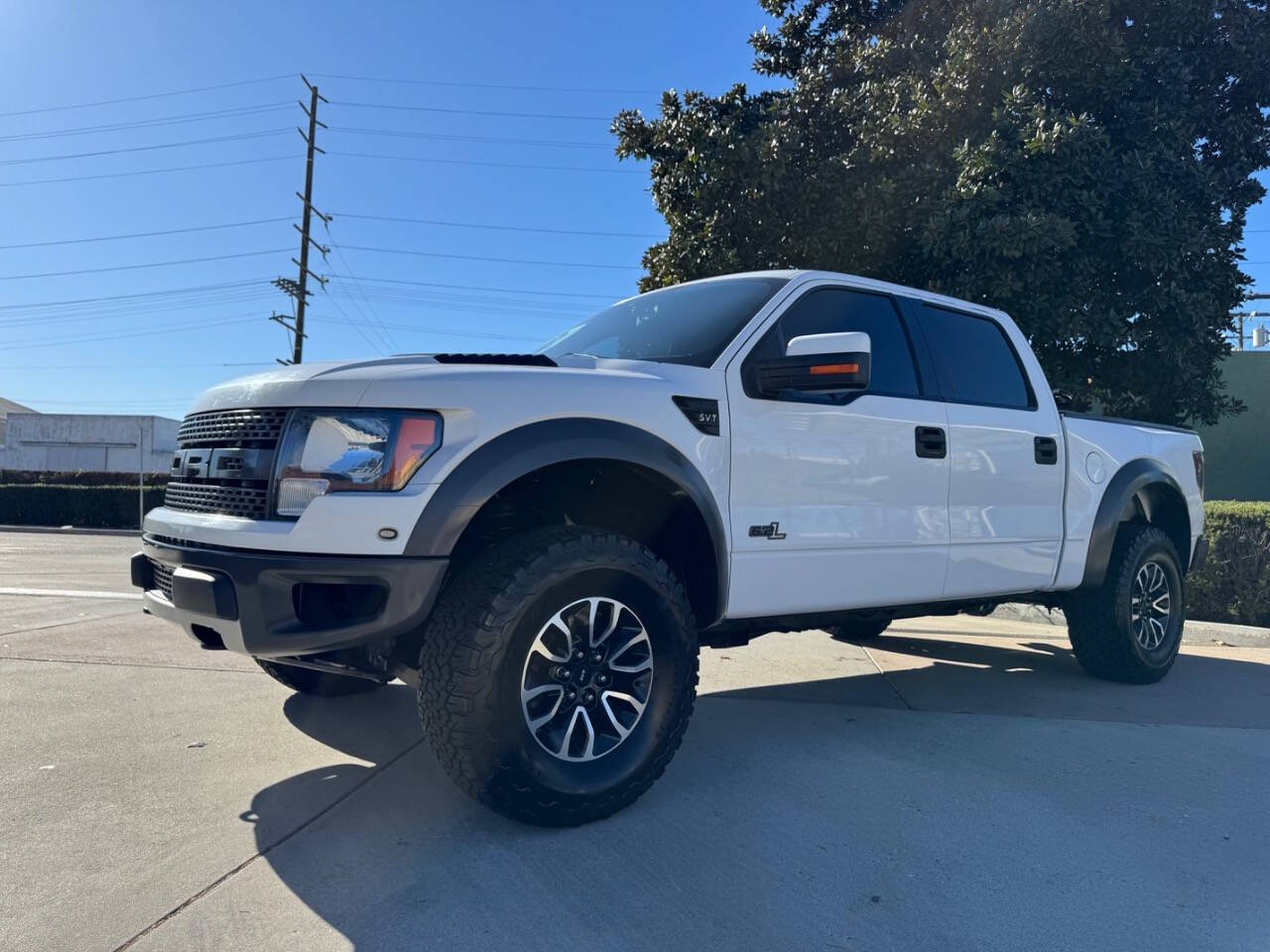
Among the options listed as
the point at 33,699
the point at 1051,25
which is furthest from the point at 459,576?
the point at 1051,25

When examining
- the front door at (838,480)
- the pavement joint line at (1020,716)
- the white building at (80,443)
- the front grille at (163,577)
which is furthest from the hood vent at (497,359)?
the white building at (80,443)

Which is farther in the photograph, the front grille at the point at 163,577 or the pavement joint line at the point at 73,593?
the pavement joint line at the point at 73,593

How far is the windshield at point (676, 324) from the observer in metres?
3.51

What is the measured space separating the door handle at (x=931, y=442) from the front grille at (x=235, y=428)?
2629 mm

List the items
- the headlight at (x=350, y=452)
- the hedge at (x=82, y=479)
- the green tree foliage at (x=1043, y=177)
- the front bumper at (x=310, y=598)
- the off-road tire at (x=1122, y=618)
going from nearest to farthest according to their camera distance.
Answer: the front bumper at (x=310, y=598), the headlight at (x=350, y=452), the off-road tire at (x=1122, y=618), the green tree foliage at (x=1043, y=177), the hedge at (x=82, y=479)

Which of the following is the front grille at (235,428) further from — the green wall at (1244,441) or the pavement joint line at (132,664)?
the green wall at (1244,441)

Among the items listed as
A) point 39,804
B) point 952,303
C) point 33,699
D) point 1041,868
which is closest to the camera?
point 1041,868

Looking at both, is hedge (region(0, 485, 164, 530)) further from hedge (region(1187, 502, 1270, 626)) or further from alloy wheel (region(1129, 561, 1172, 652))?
alloy wheel (region(1129, 561, 1172, 652))

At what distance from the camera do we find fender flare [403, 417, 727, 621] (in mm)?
2586

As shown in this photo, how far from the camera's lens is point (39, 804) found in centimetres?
288

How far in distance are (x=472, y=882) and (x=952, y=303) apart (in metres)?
3.66

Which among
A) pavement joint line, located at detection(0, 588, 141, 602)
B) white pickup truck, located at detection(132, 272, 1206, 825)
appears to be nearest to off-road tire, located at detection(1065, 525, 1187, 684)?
white pickup truck, located at detection(132, 272, 1206, 825)

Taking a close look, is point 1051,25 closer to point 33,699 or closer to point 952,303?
point 952,303

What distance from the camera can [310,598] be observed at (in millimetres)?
2557
